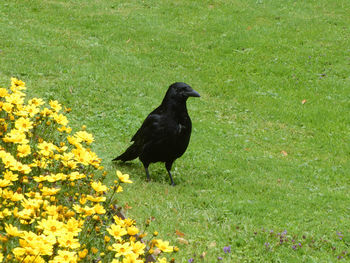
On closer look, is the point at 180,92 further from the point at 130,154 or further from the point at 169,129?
the point at 130,154

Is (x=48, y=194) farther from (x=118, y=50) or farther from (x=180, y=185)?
(x=118, y=50)

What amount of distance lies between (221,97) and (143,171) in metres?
5.76

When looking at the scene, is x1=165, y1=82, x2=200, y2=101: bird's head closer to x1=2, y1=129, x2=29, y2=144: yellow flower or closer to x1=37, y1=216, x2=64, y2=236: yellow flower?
x1=2, y1=129, x2=29, y2=144: yellow flower

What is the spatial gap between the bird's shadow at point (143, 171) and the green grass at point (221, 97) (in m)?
0.03

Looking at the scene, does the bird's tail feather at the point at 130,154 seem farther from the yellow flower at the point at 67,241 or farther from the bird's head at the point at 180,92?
the yellow flower at the point at 67,241

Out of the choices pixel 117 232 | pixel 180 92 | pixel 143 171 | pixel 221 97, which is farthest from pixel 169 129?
pixel 221 97

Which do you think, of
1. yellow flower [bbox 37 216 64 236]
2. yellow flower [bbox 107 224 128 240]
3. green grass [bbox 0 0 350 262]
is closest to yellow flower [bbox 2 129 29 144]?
yellow flower [bbox 37 216 64 236]

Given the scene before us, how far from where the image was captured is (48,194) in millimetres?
2914

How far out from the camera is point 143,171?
23.3ft

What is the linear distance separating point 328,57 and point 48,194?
13265 millimetres

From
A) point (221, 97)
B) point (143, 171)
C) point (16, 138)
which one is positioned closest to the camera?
point (16, 138)

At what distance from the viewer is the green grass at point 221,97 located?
18.0ft

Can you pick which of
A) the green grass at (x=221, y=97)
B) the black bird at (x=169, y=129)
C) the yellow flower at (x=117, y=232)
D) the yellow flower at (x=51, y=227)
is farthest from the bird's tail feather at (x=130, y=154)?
the yellow flower at (x=51, y=227)

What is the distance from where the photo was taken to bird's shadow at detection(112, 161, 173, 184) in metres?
→ 6.86
